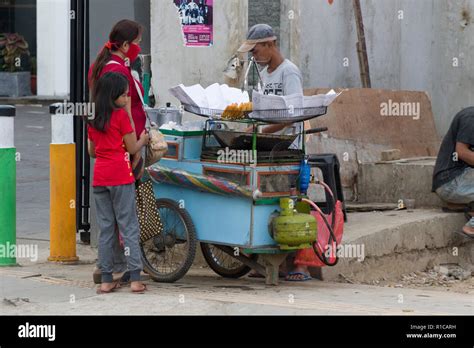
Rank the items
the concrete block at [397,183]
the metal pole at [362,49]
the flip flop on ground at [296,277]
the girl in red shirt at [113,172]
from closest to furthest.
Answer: the girl in red shirt at [113,172] → the flip flop on ground at [296,277] → the concrete block at [397,183] → the metal pole at [362,49]

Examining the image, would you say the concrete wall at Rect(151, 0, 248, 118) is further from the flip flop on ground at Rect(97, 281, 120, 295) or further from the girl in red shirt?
the flip flop on ground at Rect(97, 281, 120, 295)

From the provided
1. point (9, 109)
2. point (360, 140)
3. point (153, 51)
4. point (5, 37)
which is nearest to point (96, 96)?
point (9, 109)

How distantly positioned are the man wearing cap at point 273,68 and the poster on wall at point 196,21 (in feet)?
2.53

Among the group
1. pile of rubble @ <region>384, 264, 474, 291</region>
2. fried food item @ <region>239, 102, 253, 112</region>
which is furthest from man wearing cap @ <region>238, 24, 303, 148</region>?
pile of rubble @ <region>384, 264, 474, 291</region>

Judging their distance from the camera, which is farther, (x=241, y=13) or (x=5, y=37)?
(x=5, y=37)

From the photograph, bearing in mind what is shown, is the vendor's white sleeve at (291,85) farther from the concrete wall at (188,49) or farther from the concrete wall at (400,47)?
the concrete wall at (400,47)

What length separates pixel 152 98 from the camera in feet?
32.4

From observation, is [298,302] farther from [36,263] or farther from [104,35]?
[104,35]

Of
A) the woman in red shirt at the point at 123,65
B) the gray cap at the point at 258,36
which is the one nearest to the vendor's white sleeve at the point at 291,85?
the gray cap at the point at 258,36

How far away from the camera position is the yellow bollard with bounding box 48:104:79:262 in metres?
9.29

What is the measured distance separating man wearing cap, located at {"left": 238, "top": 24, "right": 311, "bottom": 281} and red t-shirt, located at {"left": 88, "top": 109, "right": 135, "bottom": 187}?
46.7 inches

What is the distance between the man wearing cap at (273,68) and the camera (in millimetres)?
8641

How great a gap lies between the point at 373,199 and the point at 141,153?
3.93 meters

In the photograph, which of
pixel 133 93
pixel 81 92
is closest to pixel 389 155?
pixel 81 92
